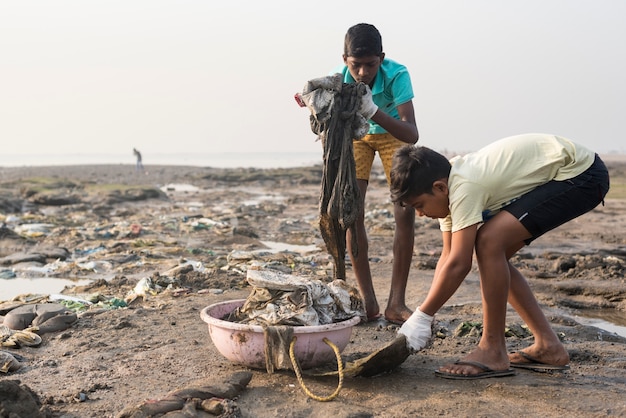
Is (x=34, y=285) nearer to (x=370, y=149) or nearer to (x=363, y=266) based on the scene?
(x=363, y=266)

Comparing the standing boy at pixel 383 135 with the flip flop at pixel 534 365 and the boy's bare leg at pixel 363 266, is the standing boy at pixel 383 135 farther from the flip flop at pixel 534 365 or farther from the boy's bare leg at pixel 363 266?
the flip flop at pixel 534 365

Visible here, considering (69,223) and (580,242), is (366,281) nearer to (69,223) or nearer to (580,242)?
(580,242)

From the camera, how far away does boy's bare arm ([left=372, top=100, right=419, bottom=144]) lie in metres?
4.38

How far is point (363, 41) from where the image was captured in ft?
14.5

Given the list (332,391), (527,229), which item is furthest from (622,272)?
(332,391)

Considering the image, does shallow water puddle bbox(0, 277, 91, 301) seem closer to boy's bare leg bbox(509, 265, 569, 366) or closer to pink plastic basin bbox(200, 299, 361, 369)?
pink plastic basin bbox(200, 299, 361, 369)

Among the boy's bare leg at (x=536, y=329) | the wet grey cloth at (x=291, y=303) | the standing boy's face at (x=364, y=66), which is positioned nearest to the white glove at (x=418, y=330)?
the wet grey cloth at (x=291, y=303)

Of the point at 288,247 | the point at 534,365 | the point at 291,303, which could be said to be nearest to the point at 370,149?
the point at 291,303

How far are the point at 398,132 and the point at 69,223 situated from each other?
9207mm

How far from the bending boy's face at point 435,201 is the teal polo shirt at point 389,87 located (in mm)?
1317

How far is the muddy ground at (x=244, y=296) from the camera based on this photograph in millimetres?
3135

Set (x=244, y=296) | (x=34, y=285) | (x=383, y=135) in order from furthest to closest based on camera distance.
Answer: (x=34, y=285), (x=244, y=296), (x=383, y=135)

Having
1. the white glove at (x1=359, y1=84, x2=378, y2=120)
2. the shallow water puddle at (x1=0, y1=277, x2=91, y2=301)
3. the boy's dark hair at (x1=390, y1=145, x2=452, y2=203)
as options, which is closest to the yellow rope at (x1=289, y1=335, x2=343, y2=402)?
the boy's dark hair at (x1=390, y1=145, x2=452, y2=203)

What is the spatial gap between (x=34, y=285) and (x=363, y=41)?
15.3 feet
